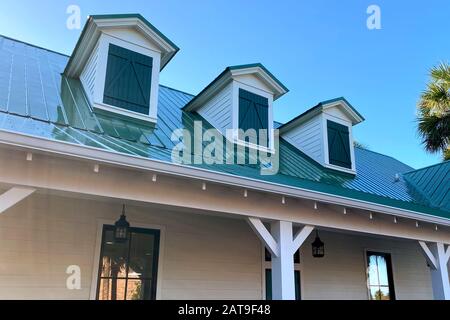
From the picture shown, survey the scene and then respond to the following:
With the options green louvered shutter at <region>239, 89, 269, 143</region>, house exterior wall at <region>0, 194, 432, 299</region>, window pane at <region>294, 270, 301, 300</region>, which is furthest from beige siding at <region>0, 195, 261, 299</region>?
green louvered shutter at <region>239, 89, 269, 143</region>

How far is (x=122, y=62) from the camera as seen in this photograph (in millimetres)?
6539

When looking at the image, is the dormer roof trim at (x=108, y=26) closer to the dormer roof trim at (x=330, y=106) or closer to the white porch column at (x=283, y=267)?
the dormer roof trim at (x=330, y=106)

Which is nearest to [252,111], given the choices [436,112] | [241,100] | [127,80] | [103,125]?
[241,100]

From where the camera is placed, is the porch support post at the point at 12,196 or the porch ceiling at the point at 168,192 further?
the porch ceiling at the point at 168,192

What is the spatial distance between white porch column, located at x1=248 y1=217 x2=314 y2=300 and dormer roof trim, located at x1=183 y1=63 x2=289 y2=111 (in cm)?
348

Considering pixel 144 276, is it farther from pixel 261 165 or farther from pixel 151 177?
pixel 261 165

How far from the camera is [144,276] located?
5.44 metres

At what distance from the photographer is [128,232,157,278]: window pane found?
5.40 m

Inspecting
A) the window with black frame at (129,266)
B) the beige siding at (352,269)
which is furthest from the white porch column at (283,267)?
the beige siding at (352,269)

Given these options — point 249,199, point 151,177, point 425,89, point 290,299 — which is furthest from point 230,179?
point 425,89

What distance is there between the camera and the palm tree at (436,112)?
1048 centimetres

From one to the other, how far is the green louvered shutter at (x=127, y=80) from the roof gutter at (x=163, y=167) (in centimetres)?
260

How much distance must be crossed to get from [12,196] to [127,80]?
3366 mm
